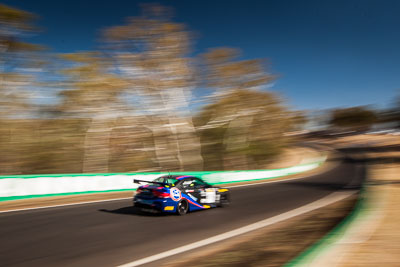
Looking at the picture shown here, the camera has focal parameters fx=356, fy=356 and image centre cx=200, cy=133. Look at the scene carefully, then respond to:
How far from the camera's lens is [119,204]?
40.2 ft

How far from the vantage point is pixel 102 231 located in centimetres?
775

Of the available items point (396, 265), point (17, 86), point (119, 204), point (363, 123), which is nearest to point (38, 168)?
point (17, 86)

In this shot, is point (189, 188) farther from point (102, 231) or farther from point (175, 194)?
point (102, 231)

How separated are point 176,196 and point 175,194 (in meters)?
0.06

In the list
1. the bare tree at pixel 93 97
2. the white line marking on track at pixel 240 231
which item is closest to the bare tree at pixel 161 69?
the bare tree at pixel 93 97

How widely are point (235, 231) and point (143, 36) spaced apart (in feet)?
90.7

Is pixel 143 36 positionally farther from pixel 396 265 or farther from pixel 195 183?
pixel 396 265

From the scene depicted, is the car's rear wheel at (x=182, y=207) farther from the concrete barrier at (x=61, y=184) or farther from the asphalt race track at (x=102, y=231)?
the concrete barrier at (x=61, y=184)

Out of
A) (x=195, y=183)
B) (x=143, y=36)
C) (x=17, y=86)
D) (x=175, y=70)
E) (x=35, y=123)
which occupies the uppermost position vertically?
(x=143, y=36)

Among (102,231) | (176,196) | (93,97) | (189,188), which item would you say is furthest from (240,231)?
(93,97)


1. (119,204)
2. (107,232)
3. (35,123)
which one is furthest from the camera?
(35,123)

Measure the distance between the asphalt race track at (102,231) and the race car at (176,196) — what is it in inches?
11.0

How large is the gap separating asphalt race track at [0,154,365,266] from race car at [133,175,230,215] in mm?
279

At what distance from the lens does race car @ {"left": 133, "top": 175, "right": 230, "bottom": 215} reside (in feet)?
31.4
